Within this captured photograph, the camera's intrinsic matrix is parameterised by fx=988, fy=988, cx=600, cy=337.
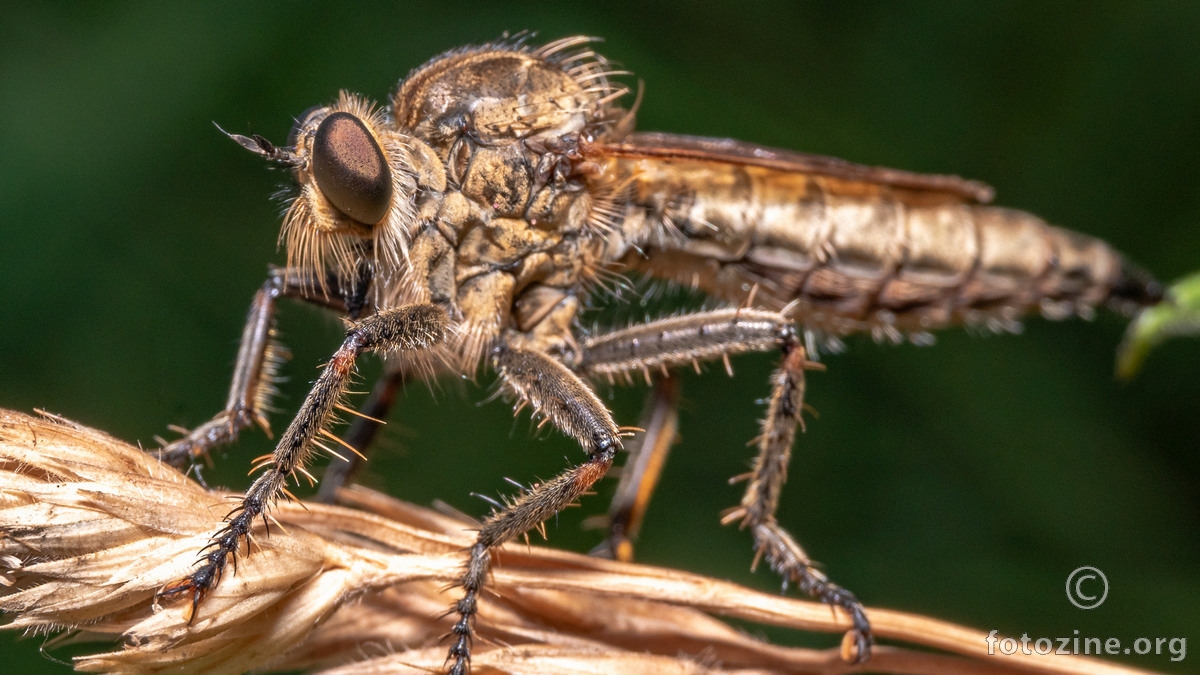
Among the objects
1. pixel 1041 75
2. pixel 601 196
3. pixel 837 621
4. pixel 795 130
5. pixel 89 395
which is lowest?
pixel 837 621

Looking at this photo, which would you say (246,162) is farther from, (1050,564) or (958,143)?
(1050,564)

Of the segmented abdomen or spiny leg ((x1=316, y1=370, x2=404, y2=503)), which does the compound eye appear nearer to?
spiny leg ((x1=316, y1=370, x2=404, y2=503))

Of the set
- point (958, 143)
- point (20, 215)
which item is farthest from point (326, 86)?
point (958, 143)

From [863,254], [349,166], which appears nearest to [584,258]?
[349,166]

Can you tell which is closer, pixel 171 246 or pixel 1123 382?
pixel 1123 382

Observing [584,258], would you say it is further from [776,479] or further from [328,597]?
[328,597]

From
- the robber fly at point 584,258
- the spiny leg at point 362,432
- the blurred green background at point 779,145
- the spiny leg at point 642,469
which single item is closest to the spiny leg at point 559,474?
the robber fly at point 584,258

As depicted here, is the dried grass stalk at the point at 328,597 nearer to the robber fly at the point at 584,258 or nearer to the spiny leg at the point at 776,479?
the robber fly at the point at 584,258
